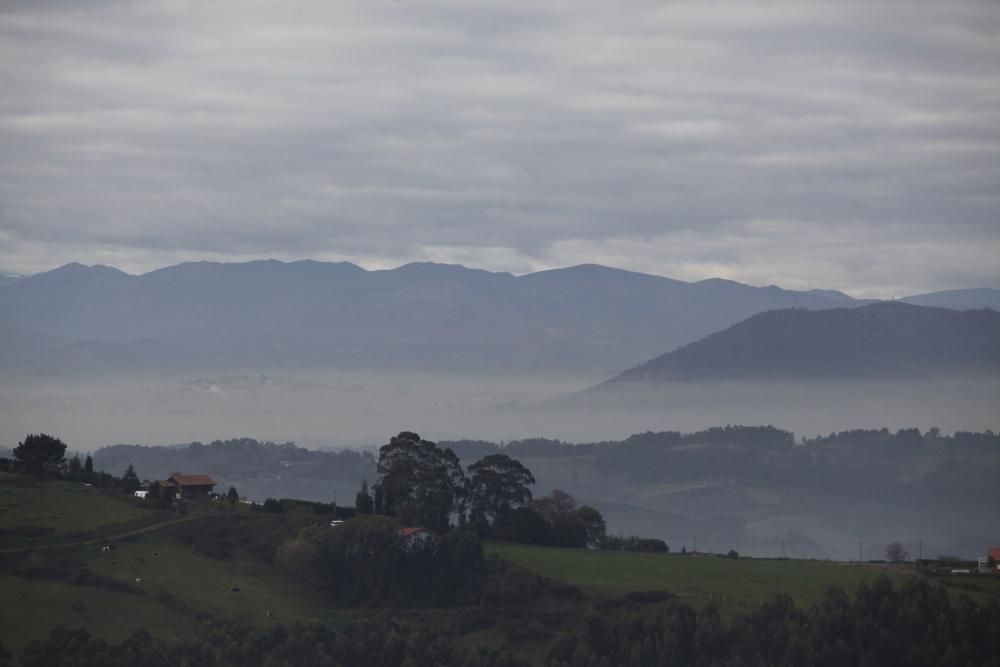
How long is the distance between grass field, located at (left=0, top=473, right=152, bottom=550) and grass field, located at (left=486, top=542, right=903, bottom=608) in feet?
81.5

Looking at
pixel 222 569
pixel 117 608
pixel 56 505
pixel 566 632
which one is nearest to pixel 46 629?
pixel 117 608

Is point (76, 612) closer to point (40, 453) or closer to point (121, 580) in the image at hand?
point (121, 580)

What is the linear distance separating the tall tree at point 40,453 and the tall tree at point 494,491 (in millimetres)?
31979

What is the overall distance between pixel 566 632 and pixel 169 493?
36762 mm

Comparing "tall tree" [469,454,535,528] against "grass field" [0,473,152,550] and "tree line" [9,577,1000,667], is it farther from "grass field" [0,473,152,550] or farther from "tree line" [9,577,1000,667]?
"tree line" [9,577,1000,667]

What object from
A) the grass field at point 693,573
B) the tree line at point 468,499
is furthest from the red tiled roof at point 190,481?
the grass field at point 693,573

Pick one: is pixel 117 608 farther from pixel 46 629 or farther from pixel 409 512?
pixel 409 512

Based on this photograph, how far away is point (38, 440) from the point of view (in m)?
113

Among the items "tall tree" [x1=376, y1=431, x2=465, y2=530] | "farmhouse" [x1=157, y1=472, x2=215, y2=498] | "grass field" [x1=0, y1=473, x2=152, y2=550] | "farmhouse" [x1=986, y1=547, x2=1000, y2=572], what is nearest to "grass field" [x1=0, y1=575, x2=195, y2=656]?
"grass field" [x1=0, y1=473, x2=152, y2=550]

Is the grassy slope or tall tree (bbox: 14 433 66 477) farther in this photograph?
tall tree (bbox: 14 433 66 477)

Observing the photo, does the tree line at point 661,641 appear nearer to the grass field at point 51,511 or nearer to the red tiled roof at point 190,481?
the grass field at point 51,511

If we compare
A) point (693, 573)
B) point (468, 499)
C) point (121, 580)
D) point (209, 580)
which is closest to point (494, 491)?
point (468, 499)

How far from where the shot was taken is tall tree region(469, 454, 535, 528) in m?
108

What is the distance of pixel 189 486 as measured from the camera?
362ft
